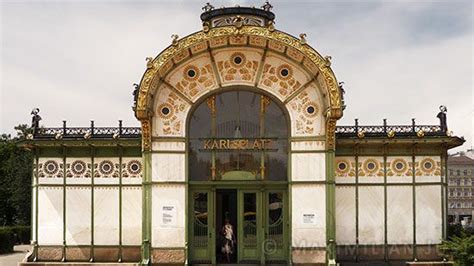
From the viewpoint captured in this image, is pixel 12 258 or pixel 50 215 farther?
pixel 12 258

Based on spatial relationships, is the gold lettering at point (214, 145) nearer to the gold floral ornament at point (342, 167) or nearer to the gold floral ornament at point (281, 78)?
the gold floral ornament at point (281, 78)

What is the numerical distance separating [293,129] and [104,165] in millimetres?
6779

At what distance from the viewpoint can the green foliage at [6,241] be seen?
95.7 ft

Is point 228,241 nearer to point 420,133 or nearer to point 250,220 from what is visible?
point 250,220

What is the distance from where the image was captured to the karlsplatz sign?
Answer: 20.7 meters

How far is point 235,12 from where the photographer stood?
74.1ft

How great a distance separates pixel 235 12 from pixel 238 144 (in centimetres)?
518

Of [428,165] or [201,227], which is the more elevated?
[428,165]

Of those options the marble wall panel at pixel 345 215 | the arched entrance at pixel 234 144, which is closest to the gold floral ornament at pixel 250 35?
the arched entrance at pixel 234 144

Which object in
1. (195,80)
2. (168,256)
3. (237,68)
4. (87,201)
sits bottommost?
(168,256)

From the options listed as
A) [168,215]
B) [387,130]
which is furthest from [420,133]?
[168,215]

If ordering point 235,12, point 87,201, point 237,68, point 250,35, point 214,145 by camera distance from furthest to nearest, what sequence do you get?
point 235,12 < point 87,201 < point 237,68 < point 214,145 < point 250,35

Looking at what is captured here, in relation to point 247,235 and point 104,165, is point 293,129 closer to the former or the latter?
point 247,235

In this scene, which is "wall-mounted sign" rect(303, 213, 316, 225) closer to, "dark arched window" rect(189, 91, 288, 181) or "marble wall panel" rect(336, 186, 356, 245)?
"marble wall panel" rect(336, 186, 356, 245)
